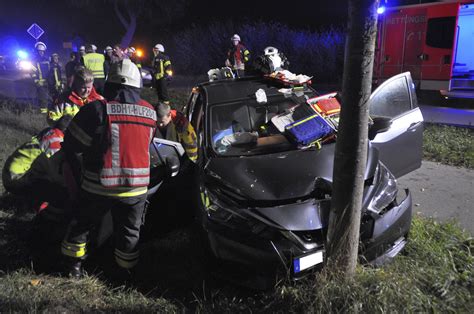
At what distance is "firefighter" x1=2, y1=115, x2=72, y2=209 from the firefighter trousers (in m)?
0.80

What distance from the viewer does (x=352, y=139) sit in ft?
8.55

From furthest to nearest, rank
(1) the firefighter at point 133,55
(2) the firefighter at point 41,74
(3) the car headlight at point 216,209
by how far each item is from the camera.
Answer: (1) the firefighter at point 133,55 → (2) the firefighter at point 41,74 → (3) the car headlight at point 216,209

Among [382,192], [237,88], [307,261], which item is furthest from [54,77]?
[307,261]

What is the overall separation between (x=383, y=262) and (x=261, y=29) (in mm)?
18434

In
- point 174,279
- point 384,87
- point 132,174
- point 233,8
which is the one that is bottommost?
point 174,279

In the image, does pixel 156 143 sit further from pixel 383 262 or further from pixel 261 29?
pixel 261 29

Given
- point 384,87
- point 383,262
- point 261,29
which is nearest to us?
point 383,262

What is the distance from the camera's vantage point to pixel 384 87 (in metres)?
4.60

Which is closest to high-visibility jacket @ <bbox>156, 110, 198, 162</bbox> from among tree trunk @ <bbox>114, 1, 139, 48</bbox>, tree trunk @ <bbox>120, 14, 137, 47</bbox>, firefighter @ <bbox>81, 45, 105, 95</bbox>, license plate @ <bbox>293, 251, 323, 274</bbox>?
license plate @ <bbox>293, 251, 323, 274</bbox>

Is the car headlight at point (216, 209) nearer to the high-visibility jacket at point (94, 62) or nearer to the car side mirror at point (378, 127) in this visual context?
the car side mirror at point (378, 127)

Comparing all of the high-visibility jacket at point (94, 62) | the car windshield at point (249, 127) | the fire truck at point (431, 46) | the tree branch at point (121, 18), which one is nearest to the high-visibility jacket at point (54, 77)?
the high-visibility jacket at point (94, 62)

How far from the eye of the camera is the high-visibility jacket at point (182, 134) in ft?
13.8

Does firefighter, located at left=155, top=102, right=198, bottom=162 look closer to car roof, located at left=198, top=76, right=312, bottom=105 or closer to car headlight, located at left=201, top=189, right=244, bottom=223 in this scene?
car roof, located at left=198, top=76, right=312, bottom=105

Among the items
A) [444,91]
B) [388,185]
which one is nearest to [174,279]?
[388,185]
